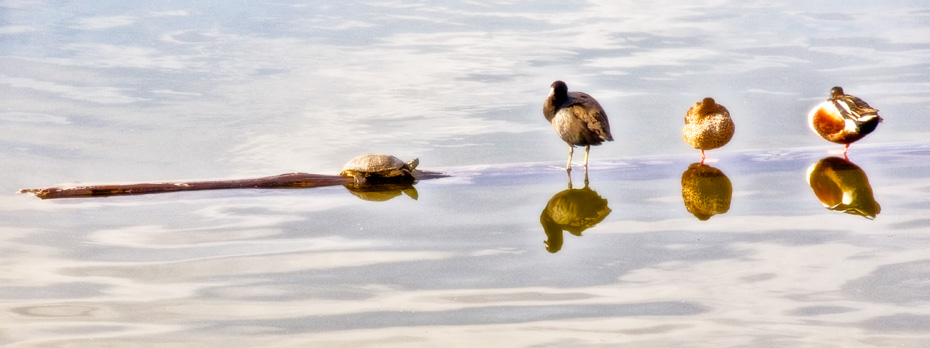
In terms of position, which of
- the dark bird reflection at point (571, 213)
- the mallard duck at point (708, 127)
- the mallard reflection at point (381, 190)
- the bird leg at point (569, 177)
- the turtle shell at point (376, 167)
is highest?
the mallard duck at point (708, 127)

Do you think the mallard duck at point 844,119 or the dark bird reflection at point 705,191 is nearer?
the dark bird reflection at point 705,191

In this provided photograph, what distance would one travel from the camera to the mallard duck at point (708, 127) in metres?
10.4

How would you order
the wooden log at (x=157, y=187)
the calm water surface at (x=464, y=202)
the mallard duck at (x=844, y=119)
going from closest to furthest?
the calm water surface at (x=464, y=202) → the wooden log at (x=157, y=187) → the mallard duck at (x=844, y=119)

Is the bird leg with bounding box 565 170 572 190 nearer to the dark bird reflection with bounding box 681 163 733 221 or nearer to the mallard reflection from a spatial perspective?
the dark bird reflection with bounding box 681 163 733 221

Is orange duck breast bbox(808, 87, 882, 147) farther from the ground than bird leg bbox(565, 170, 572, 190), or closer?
farther from the ground

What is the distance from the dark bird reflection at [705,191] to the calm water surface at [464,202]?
45mm

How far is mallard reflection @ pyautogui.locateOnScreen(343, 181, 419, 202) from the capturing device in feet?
32.7

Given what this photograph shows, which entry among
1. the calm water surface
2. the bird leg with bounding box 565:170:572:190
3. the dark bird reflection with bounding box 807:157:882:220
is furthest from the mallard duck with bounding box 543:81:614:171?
the dark bird reflection with bounding box 807:157:882:220

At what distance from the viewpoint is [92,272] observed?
26.6 ft

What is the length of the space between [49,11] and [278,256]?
611 inches

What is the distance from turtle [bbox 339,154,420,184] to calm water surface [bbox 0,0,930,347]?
17cm

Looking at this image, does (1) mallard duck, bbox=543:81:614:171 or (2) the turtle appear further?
(1) mallard duck, bbox=543:81:614:171

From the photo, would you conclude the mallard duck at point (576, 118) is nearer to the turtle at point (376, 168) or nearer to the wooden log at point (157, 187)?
the turtle at point (376, 168)

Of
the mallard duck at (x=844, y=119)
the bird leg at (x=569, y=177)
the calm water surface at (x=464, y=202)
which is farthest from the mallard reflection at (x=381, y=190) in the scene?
the mallard duck at (x=844, y=119)
